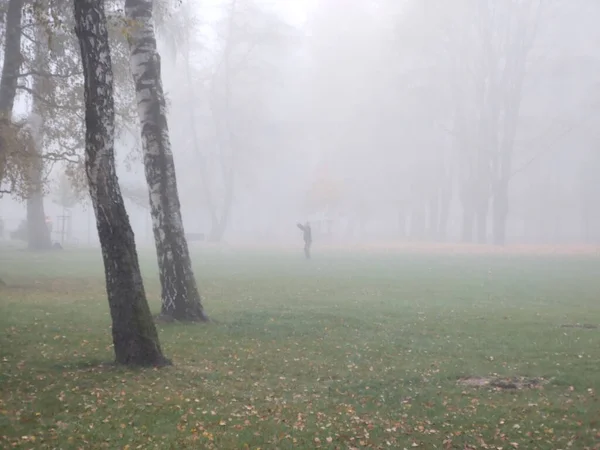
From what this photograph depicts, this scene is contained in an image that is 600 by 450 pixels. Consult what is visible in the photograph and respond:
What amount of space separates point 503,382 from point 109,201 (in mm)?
6701

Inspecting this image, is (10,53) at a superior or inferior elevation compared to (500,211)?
superior

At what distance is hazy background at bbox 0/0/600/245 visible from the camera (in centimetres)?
4931

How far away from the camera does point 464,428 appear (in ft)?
26.5

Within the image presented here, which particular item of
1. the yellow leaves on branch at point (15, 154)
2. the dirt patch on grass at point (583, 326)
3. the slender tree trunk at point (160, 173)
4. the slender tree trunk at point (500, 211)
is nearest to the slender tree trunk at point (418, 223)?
the slender tree trunk at point (500, 211)

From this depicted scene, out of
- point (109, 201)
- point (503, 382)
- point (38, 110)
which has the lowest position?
point (503, 382)

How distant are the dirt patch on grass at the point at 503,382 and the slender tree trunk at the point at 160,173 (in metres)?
6.46

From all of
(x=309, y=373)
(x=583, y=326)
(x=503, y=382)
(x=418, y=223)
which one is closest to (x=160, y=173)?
(x=309, y=373)

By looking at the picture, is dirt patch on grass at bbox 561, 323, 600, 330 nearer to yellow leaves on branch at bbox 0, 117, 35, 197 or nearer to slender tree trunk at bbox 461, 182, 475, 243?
yellow leaves on branch at bbox 0, 117, 35, 197

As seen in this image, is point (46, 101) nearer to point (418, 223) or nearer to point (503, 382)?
point (503, 382)

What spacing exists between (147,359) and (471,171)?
48.2 meters

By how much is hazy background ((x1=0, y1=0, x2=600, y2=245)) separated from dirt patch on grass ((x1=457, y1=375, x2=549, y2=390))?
121 feet

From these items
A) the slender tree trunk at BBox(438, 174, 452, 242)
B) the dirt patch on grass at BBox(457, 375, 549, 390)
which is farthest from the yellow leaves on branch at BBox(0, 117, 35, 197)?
the slender tree trunk at BBox(438, 174, 452, 242)

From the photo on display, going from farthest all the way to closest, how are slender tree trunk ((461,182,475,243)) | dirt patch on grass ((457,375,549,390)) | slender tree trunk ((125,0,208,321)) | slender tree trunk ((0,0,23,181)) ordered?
slender tree trunk ((461,182,475,243)) → slender tree trunk ((0,0,23,181)) → slender tree trunk ((125,0,208,321)) → dirt patch on grass ((457,375,549,390))

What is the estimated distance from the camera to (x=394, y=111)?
2450 inches
